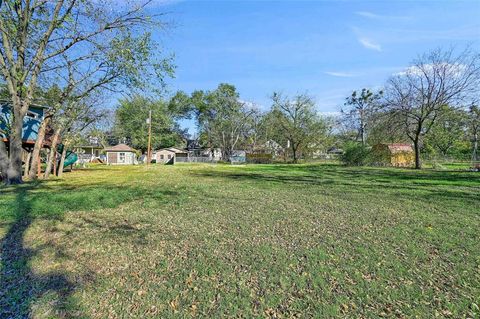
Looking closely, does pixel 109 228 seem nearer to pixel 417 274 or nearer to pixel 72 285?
pixel 72 285

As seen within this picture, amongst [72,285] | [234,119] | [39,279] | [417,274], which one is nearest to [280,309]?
[417,274]

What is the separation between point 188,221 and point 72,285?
2.54 m

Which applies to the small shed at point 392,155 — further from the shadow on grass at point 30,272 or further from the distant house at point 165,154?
the distant house at point 165,154

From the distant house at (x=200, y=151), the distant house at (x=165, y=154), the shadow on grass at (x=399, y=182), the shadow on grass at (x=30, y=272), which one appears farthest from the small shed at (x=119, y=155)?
the shadow on grass at (x=30, y=272)

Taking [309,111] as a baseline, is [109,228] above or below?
below

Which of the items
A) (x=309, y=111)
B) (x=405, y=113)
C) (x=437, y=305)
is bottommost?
(x=437, y=305)

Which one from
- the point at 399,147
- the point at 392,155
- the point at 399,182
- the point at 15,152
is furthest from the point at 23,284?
the point at 399,147

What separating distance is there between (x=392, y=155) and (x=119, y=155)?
122 ft

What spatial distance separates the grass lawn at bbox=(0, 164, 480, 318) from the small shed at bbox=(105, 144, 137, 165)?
Result: 36761 millimetres

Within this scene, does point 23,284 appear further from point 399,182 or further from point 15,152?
point 399,182

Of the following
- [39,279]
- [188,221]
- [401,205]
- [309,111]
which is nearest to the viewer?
[39,279]

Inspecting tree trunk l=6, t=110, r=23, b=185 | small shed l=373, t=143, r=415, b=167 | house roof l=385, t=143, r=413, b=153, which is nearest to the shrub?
small shed l=373, t=143, r=415, b=167

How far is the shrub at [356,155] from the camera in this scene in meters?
28.5

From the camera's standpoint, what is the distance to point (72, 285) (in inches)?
109
